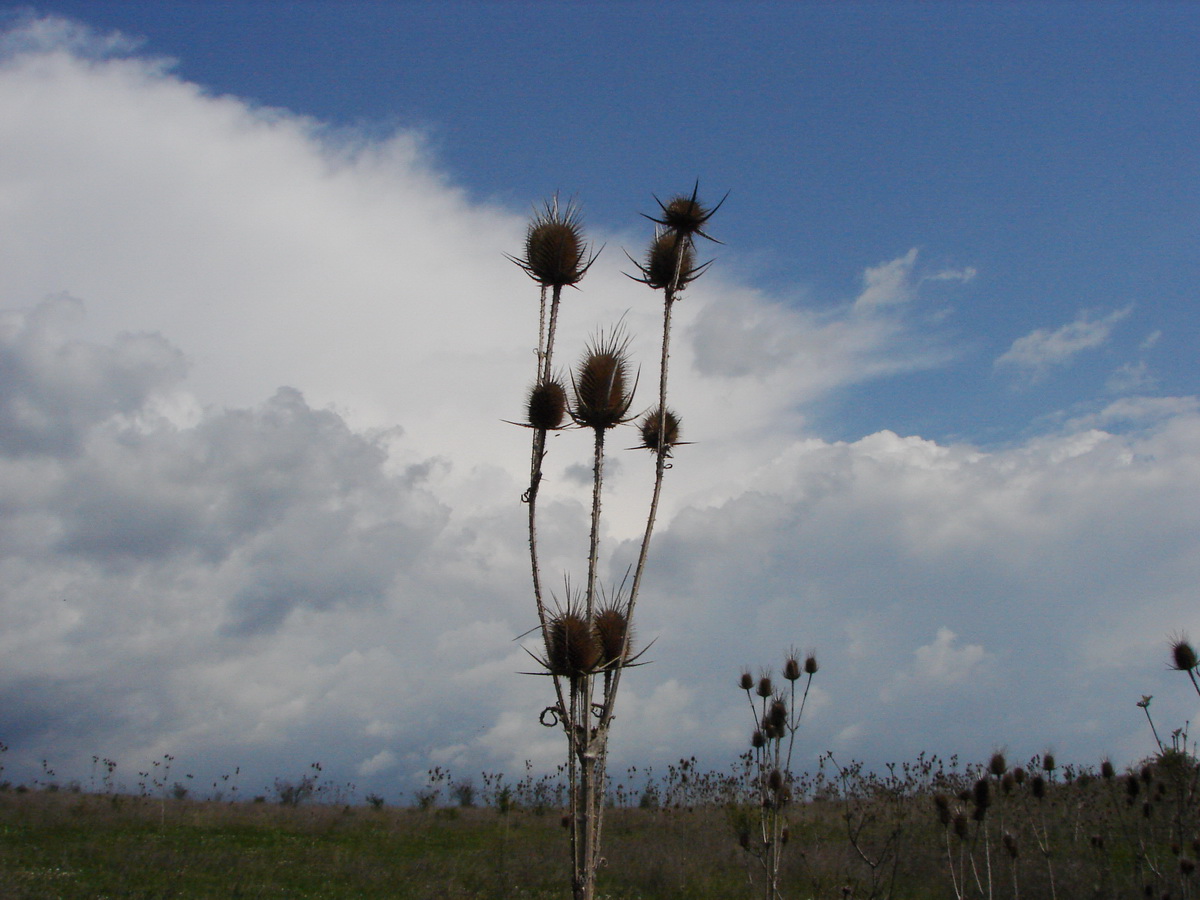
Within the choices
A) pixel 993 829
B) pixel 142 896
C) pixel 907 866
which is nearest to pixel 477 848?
pixel 142 896

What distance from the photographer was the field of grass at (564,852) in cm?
1209

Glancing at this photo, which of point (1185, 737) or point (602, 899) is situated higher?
point (1185, 737)

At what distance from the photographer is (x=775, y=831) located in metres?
7.71

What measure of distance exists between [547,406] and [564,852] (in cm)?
1443

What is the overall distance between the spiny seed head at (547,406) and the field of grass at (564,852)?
702 centimetres

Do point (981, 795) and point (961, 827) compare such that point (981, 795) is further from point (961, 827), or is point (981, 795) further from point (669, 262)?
point (669, 262)

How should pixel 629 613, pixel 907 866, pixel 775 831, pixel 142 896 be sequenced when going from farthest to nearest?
1. pixel 907 866
2. pixel 142 896
3. pixel 775 831
4. pixel 629 613

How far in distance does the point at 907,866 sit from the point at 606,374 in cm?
1473

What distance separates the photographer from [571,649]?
421cm

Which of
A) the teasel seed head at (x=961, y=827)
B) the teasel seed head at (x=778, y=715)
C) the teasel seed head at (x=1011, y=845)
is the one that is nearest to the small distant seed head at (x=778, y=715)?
the teasel seed head at (x=778, y=715)

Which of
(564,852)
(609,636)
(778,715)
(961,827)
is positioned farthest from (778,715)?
(564,852)

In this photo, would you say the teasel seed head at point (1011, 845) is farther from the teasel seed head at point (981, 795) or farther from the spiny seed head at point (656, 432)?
the spiny seed head at point (656, 432)

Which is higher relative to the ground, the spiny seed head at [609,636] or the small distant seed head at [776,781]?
the spiny seed head at [609,636]

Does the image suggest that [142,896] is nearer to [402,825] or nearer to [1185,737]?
[402,825]
